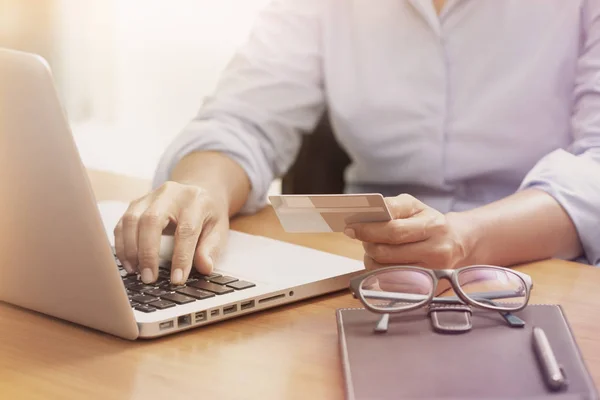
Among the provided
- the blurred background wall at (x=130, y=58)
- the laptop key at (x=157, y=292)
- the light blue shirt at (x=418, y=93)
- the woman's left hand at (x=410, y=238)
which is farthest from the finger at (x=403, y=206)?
the blurred background wall at (x=130, y=58)

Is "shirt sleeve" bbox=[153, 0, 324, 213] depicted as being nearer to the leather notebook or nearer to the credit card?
the credit card

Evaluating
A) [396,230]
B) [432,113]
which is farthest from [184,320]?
[432,113]

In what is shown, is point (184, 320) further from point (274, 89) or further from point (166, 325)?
point (274, 89)

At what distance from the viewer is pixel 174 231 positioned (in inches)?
32.8

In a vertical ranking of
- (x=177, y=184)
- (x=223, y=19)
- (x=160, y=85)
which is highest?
(x=177, y=184)

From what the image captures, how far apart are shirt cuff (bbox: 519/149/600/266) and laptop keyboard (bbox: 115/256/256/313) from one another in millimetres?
414

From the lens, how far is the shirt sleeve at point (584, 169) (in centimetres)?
94

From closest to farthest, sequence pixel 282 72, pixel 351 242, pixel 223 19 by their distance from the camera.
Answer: pixel 351 242 → pixel 282 72 → pixel 223 19

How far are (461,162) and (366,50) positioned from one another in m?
0.23

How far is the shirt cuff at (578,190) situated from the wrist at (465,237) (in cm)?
15

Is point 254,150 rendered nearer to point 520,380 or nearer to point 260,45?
point 260,45

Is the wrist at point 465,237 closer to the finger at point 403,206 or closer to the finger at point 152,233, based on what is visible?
the finger at point 403,206

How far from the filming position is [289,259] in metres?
0.84

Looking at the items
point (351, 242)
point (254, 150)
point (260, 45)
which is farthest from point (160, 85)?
point (351, 242)
